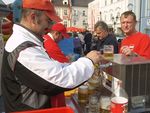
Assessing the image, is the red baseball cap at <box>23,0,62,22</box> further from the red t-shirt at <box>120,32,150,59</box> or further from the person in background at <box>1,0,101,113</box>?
the red t-shirt at <box>120,32,150,59</box>

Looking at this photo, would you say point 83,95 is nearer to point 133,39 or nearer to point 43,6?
point 43,6

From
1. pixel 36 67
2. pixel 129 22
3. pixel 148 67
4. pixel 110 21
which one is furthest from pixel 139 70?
pixel 110 21

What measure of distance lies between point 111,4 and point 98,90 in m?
42.2

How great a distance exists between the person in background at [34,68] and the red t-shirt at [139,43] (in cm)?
138

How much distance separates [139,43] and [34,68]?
72.4 inches

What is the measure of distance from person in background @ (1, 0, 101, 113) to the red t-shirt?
4.54ft

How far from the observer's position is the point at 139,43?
3.06 meters

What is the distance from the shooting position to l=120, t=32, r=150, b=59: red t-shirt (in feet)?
9.77

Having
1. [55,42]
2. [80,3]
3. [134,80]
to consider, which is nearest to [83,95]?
[134,80]

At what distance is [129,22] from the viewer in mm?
3268

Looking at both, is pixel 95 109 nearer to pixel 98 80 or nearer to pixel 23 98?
pixel 98 80

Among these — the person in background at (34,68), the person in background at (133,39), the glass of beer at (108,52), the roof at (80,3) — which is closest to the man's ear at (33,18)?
the person in background at (34,68)

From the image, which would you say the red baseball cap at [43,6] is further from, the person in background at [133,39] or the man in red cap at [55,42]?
the man in red cap at [55,42]

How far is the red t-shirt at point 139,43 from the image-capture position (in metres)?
2.98
